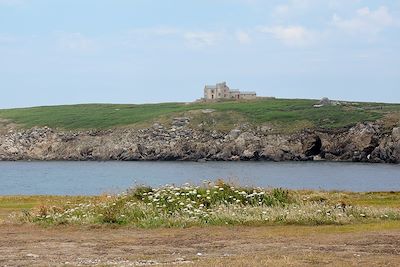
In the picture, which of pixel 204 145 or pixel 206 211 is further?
pixel 204 145

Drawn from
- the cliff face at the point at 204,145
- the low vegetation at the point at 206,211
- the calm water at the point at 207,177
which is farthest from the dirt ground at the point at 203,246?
the cliff face at the point at 204,145

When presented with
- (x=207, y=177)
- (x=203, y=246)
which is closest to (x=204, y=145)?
(x=207, y=177)

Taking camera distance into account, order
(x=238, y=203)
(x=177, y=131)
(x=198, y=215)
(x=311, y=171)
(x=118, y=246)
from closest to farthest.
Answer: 1. (x=118, y=246)
2. (x=198, y=215)
3. (x=238, y=203)
4. (x=311, y=171)
5. (x=177, y=131)

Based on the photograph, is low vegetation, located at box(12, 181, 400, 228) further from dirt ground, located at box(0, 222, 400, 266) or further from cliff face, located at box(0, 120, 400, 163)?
cliff face, located at box(0, 120, 400, 163)

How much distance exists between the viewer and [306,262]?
1834 centimetres

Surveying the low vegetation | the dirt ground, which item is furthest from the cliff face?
the dirt ground

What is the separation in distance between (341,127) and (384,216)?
140 meters

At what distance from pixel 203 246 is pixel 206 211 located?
779 cm

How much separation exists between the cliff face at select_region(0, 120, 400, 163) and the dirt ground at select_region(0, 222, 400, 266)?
130 meters

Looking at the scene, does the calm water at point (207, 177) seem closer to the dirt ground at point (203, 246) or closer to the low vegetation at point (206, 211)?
the low vegetation at point (206, 211)

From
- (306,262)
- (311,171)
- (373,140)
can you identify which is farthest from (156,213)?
(373,140)

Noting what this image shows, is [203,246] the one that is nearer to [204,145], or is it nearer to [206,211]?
[206,211]

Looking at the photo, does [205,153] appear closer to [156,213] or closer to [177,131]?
[177,131]

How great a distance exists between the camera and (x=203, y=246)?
2275 centimetres
